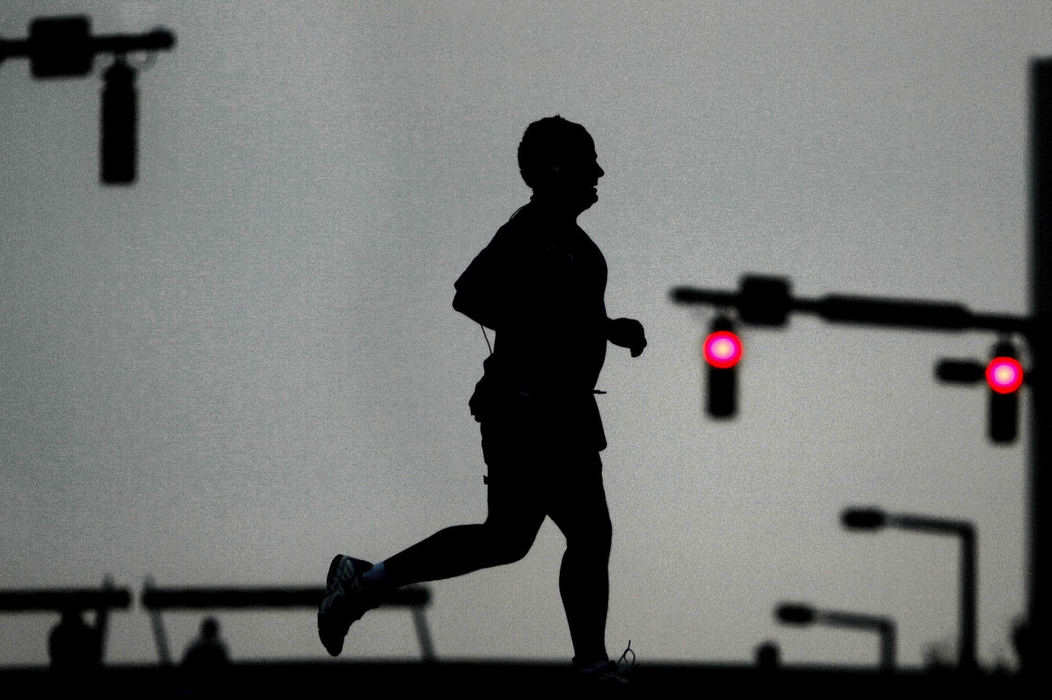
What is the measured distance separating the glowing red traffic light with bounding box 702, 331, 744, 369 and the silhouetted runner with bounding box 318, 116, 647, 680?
7802 millimetres

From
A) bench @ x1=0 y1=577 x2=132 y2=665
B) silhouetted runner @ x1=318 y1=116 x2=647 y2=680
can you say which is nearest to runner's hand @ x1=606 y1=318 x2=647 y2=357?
silhouetted runner @ x1=318 y1=116 x2=647 y2=680

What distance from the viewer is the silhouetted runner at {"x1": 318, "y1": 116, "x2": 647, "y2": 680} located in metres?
6.01

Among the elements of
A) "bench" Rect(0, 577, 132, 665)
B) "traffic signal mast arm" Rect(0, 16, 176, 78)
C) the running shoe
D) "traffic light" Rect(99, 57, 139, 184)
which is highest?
"traffic signal mast arm" Rect(0, 16, 176, 78)

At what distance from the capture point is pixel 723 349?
1386 cm

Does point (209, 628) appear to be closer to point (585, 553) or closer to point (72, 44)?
point (72, 44)

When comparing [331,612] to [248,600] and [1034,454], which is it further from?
[1034,454]

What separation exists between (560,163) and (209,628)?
1187 cm

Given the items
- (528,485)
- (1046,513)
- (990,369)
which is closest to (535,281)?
(528,485)

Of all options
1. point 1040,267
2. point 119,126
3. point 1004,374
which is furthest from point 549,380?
point 1040,267

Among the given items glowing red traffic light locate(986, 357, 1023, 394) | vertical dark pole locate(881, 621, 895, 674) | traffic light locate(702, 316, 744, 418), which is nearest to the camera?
traffic light locate(702, 316, 744, 418)

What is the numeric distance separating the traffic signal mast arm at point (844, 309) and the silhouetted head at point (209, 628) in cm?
623

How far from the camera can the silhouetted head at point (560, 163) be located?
6074 millimetres

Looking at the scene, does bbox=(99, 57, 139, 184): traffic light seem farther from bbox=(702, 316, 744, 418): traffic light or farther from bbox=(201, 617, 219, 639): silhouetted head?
bbox=(201, 617, 219, 639): silhouetted head

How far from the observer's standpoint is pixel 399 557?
20.8 feet
